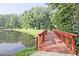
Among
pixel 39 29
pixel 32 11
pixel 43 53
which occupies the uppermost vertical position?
pixel 32 11

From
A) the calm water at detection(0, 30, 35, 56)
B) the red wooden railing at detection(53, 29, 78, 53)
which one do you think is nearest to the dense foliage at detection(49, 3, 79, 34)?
the red wooden railing at detection(53, 29, 78, 53)

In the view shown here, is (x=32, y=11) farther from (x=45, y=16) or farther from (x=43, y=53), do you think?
(x=43, y=53)

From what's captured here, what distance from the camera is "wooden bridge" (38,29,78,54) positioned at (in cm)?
106

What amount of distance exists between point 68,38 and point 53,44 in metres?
0.10

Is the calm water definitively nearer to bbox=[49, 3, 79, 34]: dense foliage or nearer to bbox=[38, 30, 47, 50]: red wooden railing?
bbox=[38, 30, 47, 50]: red wooden railing

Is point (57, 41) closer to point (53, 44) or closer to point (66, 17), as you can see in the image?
point (53, 44)

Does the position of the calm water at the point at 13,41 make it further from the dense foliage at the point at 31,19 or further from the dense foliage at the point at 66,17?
the dense foliage at the point at 66,17

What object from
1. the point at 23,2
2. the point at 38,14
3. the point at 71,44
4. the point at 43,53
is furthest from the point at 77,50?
the point at 23,2

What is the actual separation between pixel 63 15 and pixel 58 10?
0.04m

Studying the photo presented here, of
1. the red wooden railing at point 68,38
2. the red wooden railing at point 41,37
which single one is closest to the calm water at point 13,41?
the red wooden railing at point 41,37

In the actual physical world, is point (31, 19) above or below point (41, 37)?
above

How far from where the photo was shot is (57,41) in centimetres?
108

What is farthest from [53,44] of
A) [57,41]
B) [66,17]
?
[66,17]

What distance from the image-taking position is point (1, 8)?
1073mm
